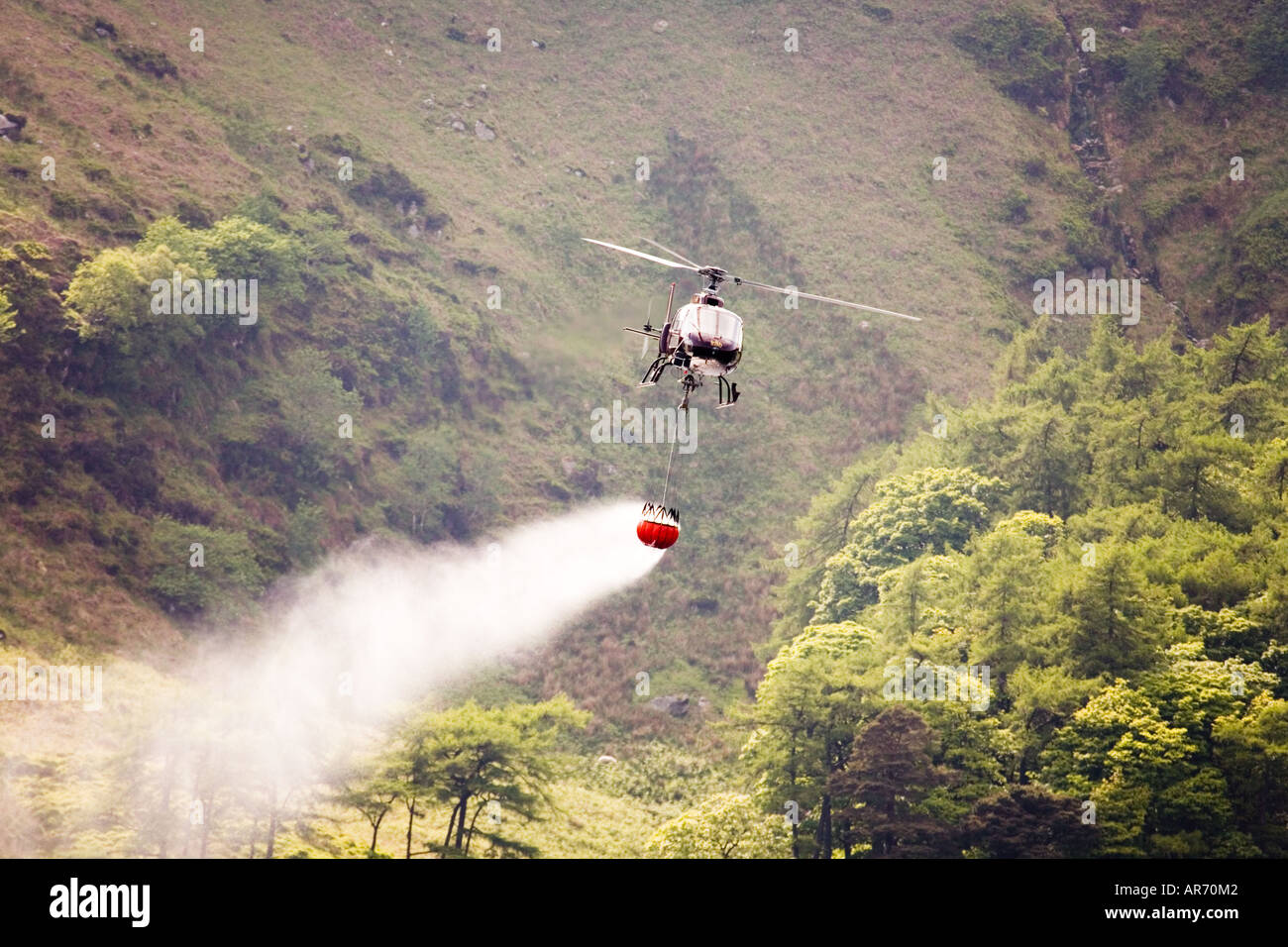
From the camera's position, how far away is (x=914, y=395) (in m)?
94.4

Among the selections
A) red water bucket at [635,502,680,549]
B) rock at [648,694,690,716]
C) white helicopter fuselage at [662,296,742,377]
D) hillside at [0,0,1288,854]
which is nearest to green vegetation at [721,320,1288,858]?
hillside at [0,0,1288,854]

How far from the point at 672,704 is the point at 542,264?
1484 inches

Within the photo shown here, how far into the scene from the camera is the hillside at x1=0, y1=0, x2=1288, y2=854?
7106cm

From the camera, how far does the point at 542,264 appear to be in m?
100

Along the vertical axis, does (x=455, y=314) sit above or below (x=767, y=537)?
above

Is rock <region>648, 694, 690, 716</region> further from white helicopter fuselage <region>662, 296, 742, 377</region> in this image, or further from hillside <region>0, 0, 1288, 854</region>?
white helicopter fuselage <region>662, 296, 742, 377</region>

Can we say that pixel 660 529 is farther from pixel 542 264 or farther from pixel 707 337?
pixel 542 264

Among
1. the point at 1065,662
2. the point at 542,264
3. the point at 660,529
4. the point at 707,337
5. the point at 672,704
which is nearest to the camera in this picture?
the point at 707,337

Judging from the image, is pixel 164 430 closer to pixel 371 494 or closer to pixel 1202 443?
pixel 371 494

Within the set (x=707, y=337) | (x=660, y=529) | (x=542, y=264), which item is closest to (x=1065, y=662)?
(x=660, y=529)

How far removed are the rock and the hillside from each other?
636 millimetres

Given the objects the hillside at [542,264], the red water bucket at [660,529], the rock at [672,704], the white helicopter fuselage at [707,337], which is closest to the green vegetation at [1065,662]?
the hillside at [542,264]

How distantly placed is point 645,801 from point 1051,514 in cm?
2409

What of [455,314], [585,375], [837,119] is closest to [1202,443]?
[585,375]
